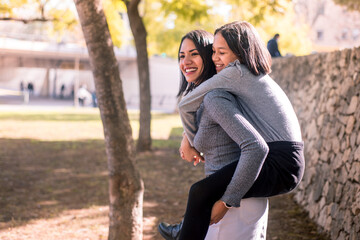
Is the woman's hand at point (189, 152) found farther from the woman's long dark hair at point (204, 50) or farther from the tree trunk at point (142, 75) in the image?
the tree trunk at point (142, 75)

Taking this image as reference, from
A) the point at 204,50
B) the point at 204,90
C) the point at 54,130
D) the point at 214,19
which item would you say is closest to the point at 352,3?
the point at 214,19

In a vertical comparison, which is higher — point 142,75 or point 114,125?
point 114,125

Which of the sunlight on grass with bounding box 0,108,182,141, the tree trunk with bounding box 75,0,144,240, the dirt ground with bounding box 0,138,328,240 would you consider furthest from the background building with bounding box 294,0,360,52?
the tree trunk with bounding box 75,0,144,240

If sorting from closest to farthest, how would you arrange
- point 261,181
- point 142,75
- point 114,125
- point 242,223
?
point 261,181 → point 242,223 → point 114,125 → point 142,75

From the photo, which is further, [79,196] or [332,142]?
[79,196]

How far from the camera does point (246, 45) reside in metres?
2.27

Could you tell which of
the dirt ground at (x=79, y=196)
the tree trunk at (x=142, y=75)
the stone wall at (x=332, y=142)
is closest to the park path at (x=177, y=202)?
the dirt ground at (x=79, y=196)

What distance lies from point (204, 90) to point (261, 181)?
516 millimetres

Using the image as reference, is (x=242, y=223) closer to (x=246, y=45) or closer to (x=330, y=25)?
(x=246, y=45)

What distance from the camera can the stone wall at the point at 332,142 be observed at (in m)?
4.86

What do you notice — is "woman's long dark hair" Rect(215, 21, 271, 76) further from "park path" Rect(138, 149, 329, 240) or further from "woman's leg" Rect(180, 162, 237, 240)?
"park path" Rect(138, 149, 329, 240)

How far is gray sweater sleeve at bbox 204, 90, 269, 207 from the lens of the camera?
2053 millimetres

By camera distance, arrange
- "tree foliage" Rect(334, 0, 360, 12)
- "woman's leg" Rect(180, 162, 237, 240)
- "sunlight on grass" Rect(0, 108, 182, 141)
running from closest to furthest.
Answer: "woman's leg" Rect(180, 162, 237, 240) → "tree foliage" Rect(334, 0, 360, 12) → "sunlight on grass" Rect(0, 108, 182, 141)

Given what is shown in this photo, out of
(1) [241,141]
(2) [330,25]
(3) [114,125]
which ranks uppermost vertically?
(2) [330,25]
